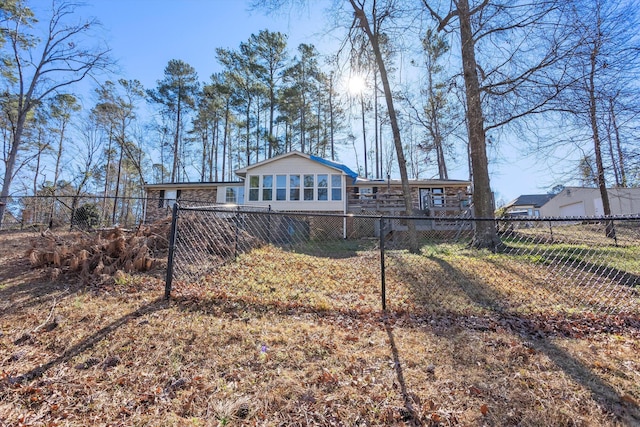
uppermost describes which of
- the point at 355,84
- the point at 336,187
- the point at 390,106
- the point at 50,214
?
the point at 355,84

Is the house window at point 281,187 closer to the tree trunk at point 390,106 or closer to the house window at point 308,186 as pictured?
the house window at point 308,186

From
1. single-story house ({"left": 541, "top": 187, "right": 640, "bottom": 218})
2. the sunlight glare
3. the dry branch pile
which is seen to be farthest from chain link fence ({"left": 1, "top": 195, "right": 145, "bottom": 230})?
single-story house ({"left": 541, "top": 187, "right": 640, "bottom": 218})

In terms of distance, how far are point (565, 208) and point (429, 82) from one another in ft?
72.6

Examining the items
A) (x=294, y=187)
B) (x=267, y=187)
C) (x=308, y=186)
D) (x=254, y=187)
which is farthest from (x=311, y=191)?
(x=254, y=187)

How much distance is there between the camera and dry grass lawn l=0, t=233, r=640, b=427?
179cm

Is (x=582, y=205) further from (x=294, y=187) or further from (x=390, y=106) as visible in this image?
(x=294, y=187)

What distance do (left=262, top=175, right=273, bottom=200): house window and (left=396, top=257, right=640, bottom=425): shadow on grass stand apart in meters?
9.82

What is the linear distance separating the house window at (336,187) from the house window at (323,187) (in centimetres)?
24

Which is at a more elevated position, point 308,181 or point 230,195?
point 308,181

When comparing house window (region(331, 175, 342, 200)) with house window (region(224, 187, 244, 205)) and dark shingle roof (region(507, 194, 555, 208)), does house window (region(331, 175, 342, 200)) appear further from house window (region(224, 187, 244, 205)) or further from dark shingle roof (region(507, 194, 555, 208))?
dark shingle roof (region(507, 194, 555, 208))

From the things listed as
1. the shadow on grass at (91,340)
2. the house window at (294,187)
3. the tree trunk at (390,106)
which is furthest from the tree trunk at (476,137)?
the house window at (294,187)

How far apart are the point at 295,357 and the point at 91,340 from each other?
1868 mm

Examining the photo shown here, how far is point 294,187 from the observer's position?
13477 mm

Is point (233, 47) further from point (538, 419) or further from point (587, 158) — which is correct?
point (538, 419)
